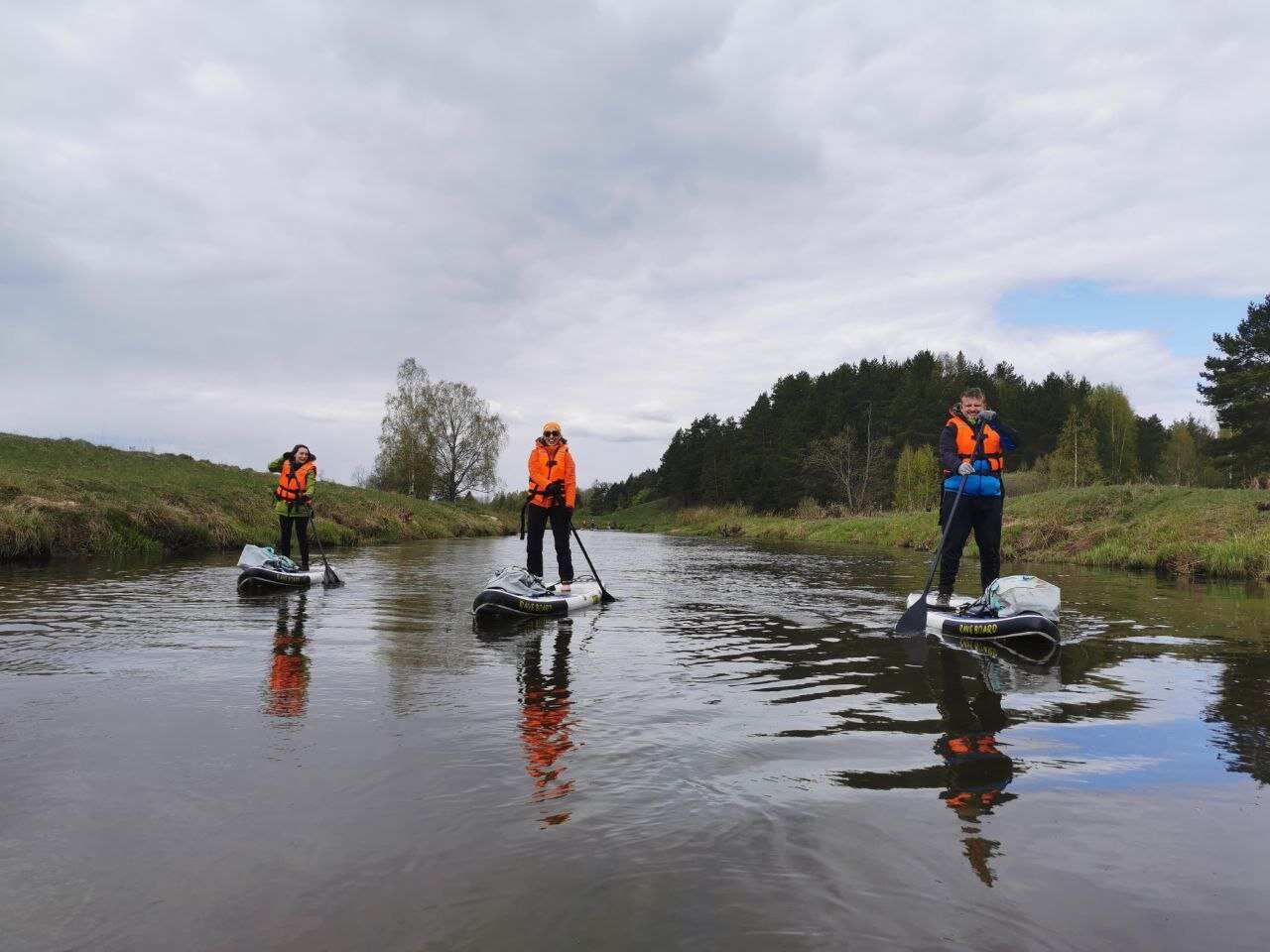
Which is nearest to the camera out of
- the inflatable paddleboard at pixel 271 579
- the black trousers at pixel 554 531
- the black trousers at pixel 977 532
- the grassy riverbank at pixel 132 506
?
the black trousers at pixel 977 532

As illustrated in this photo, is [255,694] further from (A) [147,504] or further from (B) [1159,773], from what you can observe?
(A) [147,504]

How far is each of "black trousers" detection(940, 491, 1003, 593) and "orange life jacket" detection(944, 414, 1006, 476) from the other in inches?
17.1

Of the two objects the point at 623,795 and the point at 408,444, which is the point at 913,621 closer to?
the point at 623,795

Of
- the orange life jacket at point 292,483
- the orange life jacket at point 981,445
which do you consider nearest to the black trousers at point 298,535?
the orange life jacket at point 292,483

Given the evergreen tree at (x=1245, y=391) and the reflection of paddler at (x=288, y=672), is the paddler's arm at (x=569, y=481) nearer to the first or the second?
the reflection of paddler at (x=288, y=672)

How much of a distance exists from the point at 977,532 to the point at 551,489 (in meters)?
6.05

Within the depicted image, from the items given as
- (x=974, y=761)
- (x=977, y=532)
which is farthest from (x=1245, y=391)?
(x=974, y=761)

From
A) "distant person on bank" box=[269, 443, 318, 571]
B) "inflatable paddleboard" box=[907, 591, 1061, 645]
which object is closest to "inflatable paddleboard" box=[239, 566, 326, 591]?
"distant person on bank" box=[269, 443, 318, 571]

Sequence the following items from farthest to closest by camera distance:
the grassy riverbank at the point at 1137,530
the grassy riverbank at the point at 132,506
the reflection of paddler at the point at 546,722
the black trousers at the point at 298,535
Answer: the grassy riverbank at the point at 1137,530
the grassy riverbank at the point at 132,506
the black trousers at the point at 298,535
the reflection of paddler at the point at 546,722

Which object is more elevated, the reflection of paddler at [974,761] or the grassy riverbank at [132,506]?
the grassy riverbank at [132,506]

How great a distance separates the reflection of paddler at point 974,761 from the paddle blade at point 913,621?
222 cm

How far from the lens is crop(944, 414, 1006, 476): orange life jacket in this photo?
9094 millimetres

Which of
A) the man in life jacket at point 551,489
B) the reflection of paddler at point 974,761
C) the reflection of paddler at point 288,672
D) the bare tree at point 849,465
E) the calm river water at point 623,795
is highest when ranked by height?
the bare tree at point 849,465

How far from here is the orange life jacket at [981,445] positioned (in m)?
9.09
